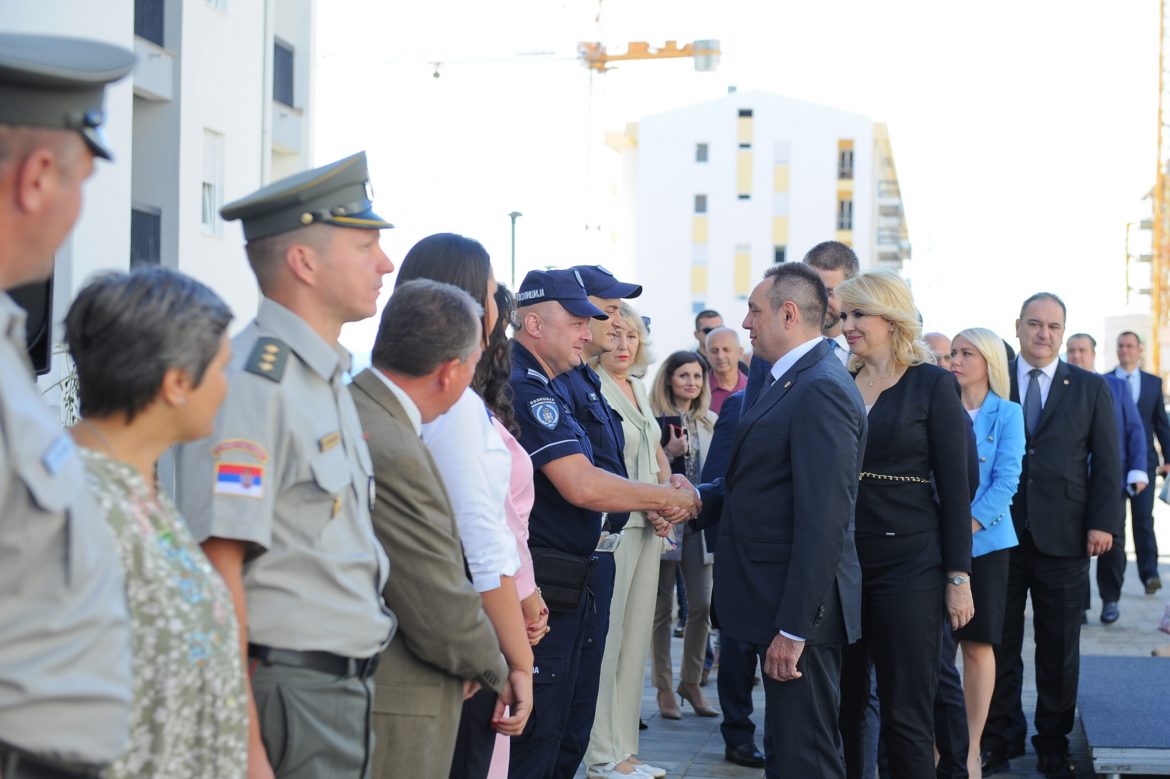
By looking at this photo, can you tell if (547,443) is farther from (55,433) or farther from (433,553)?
(55,433)

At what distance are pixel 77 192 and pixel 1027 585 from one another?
6041mm

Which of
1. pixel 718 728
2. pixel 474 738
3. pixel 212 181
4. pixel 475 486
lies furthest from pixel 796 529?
pixel 212 181

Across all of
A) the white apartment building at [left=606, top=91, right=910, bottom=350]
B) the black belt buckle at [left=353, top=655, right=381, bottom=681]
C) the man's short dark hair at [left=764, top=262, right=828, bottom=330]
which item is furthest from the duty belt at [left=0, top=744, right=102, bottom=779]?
the white apartment building at [left=606, top=91, right=910, bottom=350]

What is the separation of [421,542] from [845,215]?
70503mm

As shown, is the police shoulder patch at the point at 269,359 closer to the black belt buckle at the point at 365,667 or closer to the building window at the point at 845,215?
the black belt buckle at the point at 365,667

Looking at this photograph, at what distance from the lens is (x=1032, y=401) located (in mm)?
7309

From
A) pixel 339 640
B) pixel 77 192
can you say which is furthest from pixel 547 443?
pixel 77 192

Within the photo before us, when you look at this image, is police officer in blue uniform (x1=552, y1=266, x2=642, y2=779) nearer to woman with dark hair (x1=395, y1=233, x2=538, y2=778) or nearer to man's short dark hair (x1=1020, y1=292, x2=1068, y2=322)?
woman with dark hair (x1=395, y1=233, x2=538, y2=778)

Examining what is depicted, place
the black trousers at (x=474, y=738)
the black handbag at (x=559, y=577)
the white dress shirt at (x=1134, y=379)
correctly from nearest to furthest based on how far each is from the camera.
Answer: the black trousers at (x=474, y=738), the black handbag at (x=559, y=577), the white dress shirt at (x=1134, y=379)

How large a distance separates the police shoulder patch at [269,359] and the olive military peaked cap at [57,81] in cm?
69

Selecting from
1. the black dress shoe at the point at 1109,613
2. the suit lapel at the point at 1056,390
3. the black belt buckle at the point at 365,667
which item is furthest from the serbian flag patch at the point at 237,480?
the black dress shoe at the point at 1109,613

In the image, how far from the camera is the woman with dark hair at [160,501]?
2.22 metres

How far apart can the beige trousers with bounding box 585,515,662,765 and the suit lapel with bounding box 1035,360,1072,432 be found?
7.05 feet

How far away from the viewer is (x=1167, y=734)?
19.8 feet
